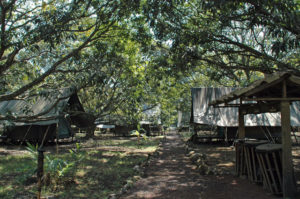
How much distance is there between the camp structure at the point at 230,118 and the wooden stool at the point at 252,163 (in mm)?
9202

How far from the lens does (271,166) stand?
19.6ft

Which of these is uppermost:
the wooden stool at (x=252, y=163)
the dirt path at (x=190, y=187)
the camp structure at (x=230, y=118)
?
the camp structure at (x=230, y=118)

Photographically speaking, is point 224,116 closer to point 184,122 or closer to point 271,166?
point 271,166

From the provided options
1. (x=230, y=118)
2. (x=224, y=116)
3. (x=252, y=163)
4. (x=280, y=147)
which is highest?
(x=224, y=116)

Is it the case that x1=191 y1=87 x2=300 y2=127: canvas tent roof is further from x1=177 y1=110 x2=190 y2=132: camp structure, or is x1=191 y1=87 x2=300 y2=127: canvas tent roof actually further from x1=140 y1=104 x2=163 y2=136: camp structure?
x1=177 y1=110 x2=190 y2=132: camp structure

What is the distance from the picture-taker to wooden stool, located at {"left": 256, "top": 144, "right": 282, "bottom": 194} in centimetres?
568

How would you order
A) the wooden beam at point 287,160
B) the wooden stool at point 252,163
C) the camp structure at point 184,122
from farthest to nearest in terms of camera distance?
the camp structure at point 184,122
the wooden stool at point 252,163
the wooden beam at point 287,160

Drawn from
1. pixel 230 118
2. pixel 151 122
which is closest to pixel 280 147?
pixel 230 118

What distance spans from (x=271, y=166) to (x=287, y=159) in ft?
2.16

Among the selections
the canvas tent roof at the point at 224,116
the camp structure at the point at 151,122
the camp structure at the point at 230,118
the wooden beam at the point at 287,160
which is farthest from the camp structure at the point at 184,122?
the wooden beam at the point at 287,160

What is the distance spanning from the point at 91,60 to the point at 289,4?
21.0 feet

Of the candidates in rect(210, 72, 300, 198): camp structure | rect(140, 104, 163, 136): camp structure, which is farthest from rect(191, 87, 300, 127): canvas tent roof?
rect(140, 104, 163, 136): camp structure

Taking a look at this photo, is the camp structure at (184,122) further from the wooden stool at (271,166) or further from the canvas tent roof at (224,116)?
the wooden stool at (271,166)

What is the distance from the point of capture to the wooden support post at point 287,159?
527cm
